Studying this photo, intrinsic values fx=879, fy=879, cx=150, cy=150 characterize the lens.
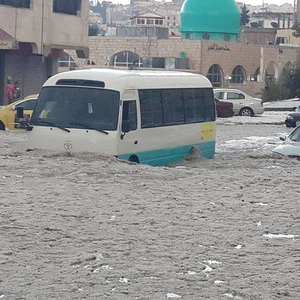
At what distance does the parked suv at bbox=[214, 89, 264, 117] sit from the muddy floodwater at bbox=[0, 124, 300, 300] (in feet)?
93.3

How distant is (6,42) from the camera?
38031 millimetres

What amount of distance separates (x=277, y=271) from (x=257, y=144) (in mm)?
18905

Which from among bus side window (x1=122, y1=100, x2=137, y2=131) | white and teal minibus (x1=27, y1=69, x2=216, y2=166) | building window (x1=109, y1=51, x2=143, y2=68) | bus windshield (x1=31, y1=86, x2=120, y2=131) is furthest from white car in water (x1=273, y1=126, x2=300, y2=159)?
building window (x1=109, y1=51, x2=143, y2=68)

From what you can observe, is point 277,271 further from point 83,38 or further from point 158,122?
point 83,38

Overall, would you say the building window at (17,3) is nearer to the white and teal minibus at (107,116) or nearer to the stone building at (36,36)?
the stone building at (36,36)

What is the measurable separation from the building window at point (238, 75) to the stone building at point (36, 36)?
93.5 feet

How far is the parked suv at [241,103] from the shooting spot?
4391cm

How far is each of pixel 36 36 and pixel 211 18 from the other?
34017mm

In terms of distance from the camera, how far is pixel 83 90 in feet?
54.0

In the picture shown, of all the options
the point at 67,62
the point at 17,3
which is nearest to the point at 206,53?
the point at 67,62

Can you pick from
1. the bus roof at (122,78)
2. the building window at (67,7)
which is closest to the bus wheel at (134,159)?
the bus roof at (122,78)

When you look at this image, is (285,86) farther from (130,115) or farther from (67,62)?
(130,115)

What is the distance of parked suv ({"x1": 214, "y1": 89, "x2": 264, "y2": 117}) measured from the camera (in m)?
43.9

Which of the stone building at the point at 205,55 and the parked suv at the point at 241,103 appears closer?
the parked suv at the point at 241,103
